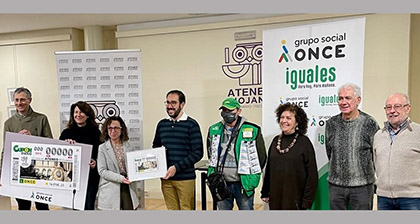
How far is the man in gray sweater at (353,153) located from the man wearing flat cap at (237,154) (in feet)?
1.95

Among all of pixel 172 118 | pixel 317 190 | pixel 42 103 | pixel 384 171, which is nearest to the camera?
pixel 384 171

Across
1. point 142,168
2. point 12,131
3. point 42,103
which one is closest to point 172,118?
point 142,168

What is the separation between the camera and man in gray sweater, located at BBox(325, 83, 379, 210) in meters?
2.53

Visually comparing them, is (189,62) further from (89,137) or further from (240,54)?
(89,137)

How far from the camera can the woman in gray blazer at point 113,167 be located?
304cm

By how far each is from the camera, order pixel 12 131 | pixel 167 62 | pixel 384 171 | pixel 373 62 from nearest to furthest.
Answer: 1. pixel 384 171
2. pixel 12 131
3. pixel 373 62
4. pixel 167 62

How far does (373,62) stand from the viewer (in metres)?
4.28

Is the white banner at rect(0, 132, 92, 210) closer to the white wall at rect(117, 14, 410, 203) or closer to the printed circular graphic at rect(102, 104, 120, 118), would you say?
the printed circular graphic at rect(102, 104, 120, 118)

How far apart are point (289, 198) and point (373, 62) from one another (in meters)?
2.45

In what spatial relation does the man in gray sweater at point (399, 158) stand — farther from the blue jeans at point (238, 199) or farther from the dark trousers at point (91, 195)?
the dark trousers at point (91, 195)

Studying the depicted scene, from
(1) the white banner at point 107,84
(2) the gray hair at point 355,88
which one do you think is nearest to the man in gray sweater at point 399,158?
(2) the gray hair at point 355,88

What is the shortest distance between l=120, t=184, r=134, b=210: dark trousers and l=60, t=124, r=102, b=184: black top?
28 centimetres

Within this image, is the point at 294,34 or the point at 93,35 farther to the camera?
the point at 93,35

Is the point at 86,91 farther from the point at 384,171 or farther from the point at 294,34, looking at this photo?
the point at 384,171
